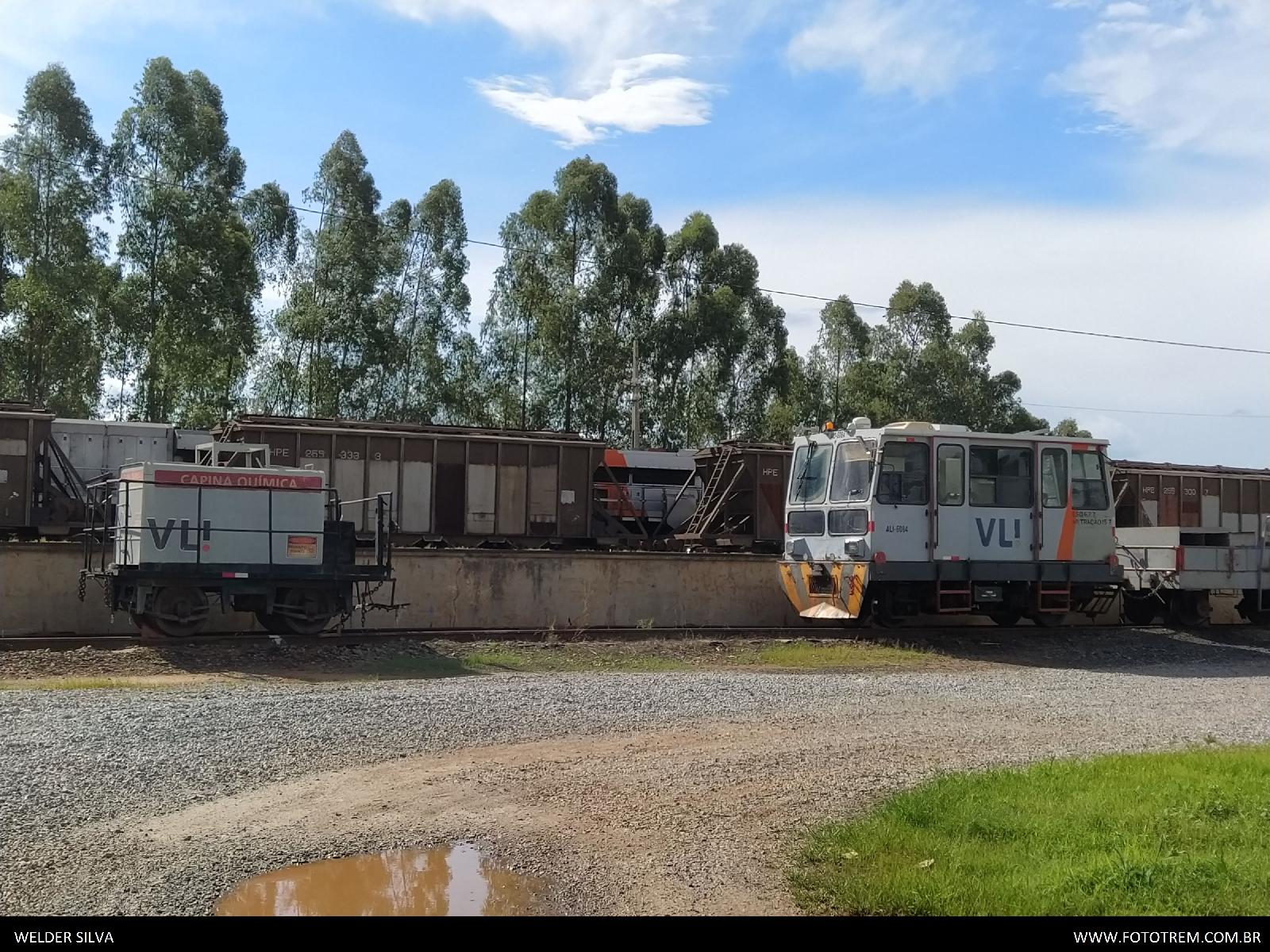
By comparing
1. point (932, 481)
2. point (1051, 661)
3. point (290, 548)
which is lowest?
point (1051, 661)

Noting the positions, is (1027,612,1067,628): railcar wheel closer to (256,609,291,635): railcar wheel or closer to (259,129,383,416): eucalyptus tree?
(256,609,291,635): railcar wheel

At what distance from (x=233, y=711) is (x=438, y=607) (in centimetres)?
875

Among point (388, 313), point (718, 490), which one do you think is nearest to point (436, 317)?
point (388, 313)

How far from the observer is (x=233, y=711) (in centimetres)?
928

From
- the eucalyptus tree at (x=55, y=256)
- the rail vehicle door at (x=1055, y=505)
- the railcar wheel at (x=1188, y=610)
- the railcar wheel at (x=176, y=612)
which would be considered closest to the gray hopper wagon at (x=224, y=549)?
the railcar wheel at (x=176, y=612)

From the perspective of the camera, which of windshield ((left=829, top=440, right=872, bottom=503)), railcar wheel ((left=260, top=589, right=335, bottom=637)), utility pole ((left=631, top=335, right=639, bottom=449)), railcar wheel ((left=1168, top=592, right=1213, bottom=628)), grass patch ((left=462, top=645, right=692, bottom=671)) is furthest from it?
utility pole ((left=631, top=335, right=639, bottom=449))

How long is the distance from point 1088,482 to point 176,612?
13.4m

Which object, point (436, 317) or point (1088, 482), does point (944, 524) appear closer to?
point (1088, 482)

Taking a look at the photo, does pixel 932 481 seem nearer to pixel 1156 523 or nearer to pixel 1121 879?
pixel 1121 879

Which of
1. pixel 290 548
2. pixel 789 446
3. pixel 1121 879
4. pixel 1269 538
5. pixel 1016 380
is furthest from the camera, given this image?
pixel 1016 380

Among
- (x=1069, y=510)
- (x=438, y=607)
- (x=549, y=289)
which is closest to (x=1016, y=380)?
(x=549, y=289)

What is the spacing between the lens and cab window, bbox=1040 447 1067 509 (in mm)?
17250

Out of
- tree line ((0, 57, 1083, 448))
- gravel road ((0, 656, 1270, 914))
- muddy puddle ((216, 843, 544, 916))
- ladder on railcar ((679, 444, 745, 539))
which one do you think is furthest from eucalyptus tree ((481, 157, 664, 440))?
muddy puddle ((216, 843, 544, 916))

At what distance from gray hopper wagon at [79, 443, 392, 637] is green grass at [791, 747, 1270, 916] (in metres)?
10.3
